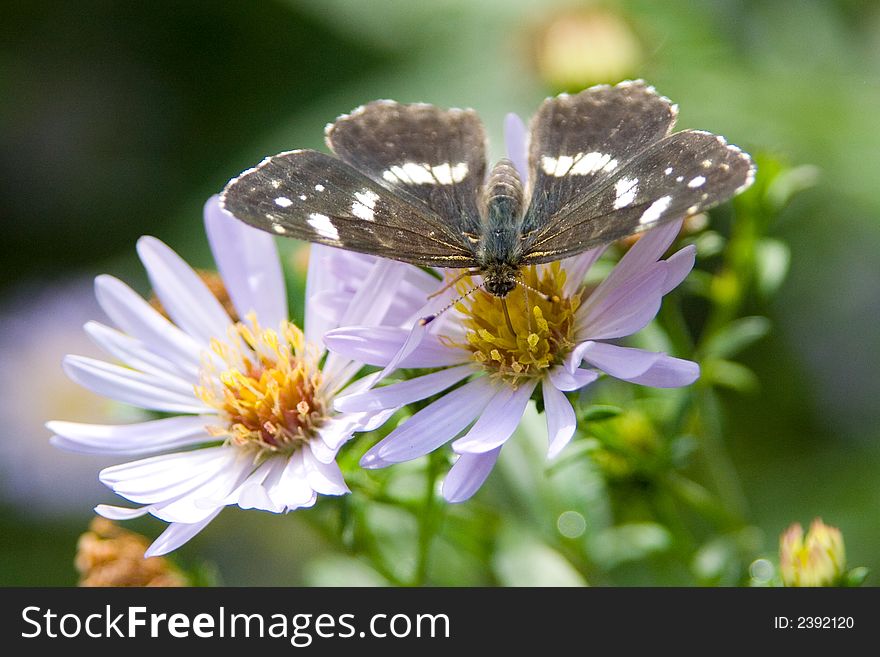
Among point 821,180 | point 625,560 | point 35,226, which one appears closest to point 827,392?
point 821,180

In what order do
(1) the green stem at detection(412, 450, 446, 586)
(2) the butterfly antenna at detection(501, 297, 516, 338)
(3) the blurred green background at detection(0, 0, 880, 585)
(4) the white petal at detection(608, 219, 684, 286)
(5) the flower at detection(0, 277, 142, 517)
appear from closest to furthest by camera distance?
1. (4) the white petal at detection(608, 219, 684, 286)
2. (1) the green stem at detection(412, 450, 446, 586)
3. (2) the butterfly antenna at detection(501, 297, 516, 338)
4. (3) the blurred green background at detection(0, 0, 880, 585)
5. (5) the flower at detection(0, 277, 142, 517)

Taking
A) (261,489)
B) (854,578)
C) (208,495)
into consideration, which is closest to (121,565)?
(208,495)

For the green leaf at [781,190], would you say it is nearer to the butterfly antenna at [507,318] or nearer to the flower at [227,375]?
the butterfly antenna at [507,318]

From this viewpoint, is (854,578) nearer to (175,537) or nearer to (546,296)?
(546,296)

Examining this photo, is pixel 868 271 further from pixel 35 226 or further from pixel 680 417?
pixel 35 226

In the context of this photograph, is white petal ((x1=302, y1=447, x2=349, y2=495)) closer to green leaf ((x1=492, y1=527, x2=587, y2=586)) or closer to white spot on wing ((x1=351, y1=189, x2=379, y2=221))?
white spot on wing ((x1=351, y1=189, x2=379, y2=221))

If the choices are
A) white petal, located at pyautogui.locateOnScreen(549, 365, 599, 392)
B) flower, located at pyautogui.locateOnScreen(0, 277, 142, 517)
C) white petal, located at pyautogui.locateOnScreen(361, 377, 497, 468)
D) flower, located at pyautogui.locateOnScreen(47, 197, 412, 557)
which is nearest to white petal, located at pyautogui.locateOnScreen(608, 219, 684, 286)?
white petal, located at pyautogui.locateOnScreen(549, 365, 599, 392)

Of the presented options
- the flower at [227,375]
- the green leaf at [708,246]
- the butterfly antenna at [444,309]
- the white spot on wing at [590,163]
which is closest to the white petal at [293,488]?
the flower at [227,375]

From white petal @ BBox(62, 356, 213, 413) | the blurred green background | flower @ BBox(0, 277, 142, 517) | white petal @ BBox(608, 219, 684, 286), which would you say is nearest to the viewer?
white petal @ BBox(608, 219, 684, 286)
